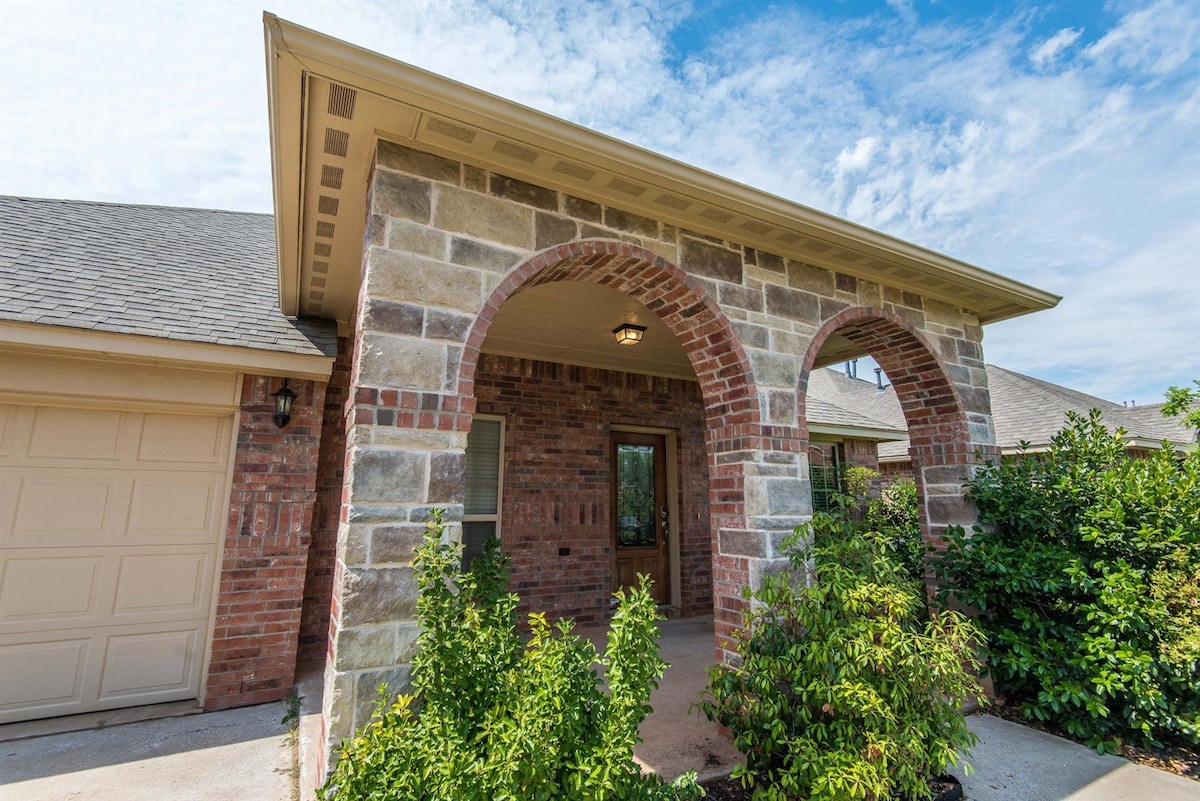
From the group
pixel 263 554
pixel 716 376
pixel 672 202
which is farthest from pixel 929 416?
pixel 263 554

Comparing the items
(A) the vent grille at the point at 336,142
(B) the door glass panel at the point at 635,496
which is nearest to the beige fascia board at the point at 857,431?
(B) the door glass panel at the point at 635,496

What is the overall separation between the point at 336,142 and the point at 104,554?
3.25m

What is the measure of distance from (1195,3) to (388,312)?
5.51 m

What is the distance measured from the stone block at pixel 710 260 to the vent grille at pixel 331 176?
1.87 m

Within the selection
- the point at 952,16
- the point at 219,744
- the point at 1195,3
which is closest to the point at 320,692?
the point at 219,744

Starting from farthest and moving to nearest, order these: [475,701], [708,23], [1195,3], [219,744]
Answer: [708,23] < [1195,3] < [219,744] < [475,701]

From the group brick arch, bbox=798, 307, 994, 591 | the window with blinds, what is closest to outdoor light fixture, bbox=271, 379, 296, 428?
the window with blinds

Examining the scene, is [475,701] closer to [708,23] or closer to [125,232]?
[708,23]

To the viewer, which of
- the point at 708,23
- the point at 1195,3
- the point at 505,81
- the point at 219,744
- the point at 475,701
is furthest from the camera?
the point at 708,23

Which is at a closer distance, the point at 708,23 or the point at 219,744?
the point at 219,744

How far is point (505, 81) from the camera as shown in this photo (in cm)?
255

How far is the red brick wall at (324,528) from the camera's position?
4152 mm

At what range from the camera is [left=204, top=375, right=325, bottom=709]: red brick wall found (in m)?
3.53

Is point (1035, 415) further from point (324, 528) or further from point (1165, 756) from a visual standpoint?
point (324, 528)
